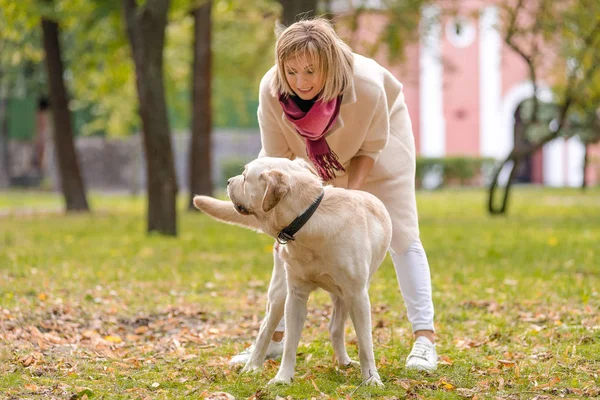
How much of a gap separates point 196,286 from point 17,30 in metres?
11.5

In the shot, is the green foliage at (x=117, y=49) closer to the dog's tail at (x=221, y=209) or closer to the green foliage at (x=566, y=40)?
the green foliage at (x=566, y=40)

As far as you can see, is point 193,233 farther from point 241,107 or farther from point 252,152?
point 252,152

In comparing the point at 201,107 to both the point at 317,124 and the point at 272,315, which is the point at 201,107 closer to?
the point at 272,315

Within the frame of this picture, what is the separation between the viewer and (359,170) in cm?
531

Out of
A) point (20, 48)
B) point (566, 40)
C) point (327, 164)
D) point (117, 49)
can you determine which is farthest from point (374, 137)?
point (20, 48)

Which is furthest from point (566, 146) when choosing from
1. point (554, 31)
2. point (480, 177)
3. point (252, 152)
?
point (554, 31)

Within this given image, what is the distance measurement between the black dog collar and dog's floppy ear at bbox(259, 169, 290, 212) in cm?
15

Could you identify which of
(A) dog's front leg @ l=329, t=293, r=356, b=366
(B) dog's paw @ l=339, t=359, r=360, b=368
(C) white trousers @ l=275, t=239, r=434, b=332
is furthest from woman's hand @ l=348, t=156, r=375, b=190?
(B) dog's paw @ l=339, t=359, r=360, b=368

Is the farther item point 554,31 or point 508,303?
point 554,31

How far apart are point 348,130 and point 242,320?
8.47 feet

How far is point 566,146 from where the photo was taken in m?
37.2

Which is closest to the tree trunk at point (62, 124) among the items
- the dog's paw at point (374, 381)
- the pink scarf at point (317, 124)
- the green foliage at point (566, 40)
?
the green foliage at point (566, 40)

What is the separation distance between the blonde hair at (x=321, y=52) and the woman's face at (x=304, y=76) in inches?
0.7

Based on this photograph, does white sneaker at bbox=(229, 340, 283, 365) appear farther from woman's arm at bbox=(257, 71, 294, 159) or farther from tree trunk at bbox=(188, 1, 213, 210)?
tree trunk at bbox=(188, 1, 213, 210)
